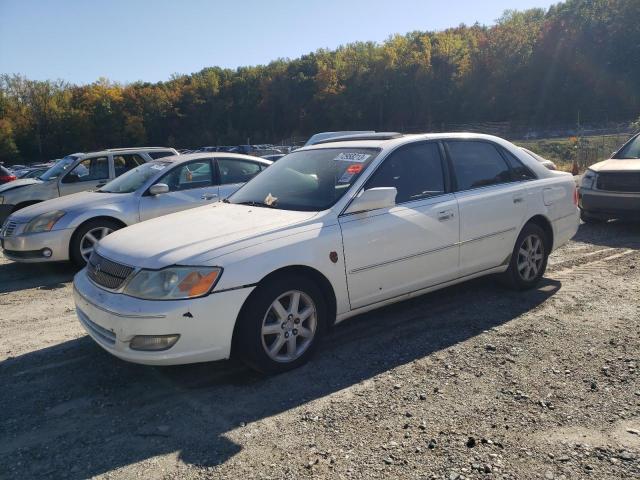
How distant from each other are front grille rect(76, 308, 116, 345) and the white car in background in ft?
21.9

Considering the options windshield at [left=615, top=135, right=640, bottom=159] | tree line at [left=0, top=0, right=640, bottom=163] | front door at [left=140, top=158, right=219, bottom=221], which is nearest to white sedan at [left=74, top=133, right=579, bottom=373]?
front door at [left=140, top=158, right=219, bottom=221]

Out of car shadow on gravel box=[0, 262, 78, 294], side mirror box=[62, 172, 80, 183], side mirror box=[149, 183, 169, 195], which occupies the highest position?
side mirror box=[62, 172, 80, 183]

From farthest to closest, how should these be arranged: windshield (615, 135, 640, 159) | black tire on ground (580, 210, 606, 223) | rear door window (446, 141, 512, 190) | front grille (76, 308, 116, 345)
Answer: windshield (615, 135, 640, 159) < black tire on ground (580, 210, 606, 223) < rear door window (446, 141, 512, 190) < front grille (76, 308, 116, 345)

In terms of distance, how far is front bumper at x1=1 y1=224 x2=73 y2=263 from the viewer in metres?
7.05

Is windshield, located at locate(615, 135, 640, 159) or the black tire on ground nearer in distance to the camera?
the black tire on ground

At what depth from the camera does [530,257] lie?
555cm

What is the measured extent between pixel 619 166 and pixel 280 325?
24.5ft

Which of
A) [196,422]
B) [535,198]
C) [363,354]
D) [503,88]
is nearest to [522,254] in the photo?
[535,198]

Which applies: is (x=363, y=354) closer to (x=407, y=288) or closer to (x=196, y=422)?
(x=407, y=288)

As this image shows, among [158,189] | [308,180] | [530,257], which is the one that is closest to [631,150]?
[530,257]

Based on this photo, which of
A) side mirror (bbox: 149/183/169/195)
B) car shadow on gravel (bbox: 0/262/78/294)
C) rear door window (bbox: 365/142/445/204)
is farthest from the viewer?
side mirror (bbox: 149/183/169/195)

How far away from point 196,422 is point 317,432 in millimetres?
752

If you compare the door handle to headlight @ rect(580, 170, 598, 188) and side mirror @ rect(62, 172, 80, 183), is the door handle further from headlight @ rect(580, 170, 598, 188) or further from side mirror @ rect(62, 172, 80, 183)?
side mirror @ rect(62, 172, 80, 183)

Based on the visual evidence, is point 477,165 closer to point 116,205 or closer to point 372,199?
point 372,199
